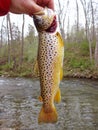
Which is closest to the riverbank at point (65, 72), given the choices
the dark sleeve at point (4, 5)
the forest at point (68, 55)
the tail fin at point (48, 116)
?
the forest at point (68, 55)

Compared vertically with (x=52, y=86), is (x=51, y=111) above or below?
below

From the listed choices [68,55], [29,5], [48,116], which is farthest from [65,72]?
[29,5]

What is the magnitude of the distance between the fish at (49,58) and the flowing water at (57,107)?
25.6 ft

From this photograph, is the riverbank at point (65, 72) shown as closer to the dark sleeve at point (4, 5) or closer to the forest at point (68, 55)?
the forest at point (68, 55)

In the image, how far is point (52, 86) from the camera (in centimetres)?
199

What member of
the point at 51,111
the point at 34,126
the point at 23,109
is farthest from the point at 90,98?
the point at 51,111

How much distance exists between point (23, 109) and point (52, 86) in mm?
11590

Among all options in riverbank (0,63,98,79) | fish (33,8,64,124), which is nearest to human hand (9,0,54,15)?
fish (33,8,64,124)

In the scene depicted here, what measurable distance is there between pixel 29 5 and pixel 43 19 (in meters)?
0.16

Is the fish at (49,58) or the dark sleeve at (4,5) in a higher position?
the dark sleeve at (4,5)

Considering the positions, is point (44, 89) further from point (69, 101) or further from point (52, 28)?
point (69, 101)

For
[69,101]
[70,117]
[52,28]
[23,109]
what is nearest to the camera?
[52,28]

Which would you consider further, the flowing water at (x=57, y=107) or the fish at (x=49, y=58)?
the flowing water at (x=57, y=107)

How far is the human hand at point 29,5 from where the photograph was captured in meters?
1.92
